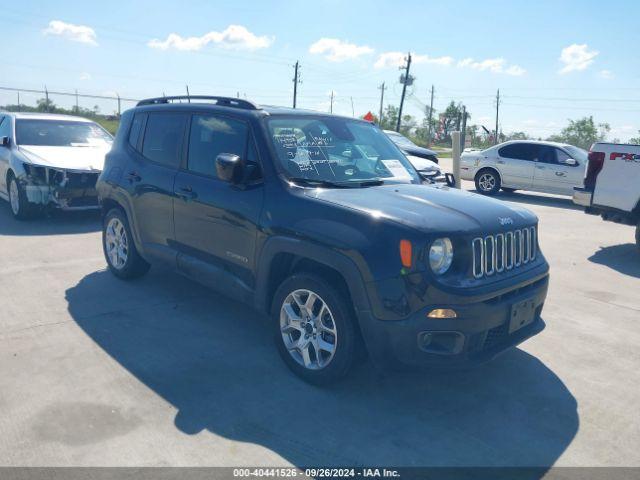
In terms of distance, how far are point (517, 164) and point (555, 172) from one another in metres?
1.01

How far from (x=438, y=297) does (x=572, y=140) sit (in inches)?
3114

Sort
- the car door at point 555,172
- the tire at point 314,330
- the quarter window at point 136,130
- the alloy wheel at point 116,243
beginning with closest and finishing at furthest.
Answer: the tire at point 314,330 < the quarter window at point 136,130 < the alloy wheel at point 116,243 < the car door at point 555,172

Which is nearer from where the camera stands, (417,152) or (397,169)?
(397,169)

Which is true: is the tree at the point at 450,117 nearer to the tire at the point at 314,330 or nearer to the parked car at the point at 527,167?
the parked car at the point at 527,167

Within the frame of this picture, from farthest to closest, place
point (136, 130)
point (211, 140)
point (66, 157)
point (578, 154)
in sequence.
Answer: point (578, 154)
point (66, 157)
point (136, 130)
point (211, 140)

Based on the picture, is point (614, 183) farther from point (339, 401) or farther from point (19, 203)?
point (19, 203)

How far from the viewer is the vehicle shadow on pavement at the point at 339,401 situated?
3154 mm

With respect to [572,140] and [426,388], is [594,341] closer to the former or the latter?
[426,388]

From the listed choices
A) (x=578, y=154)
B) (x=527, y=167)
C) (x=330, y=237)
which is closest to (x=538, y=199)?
(x=527, y=167)

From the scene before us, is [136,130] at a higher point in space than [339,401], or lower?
higher

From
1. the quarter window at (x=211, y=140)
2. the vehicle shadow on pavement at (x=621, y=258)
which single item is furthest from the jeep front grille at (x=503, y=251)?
the vehicle shadow on pavement at (x=621, y=258)

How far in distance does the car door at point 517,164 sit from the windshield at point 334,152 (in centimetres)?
1059

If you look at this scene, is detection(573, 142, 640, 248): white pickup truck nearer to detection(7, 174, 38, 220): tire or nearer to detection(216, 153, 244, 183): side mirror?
detection(216, 153, 244, 183): side mirror

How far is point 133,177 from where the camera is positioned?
5.48 meters
